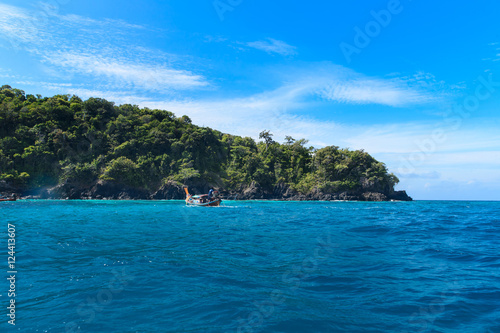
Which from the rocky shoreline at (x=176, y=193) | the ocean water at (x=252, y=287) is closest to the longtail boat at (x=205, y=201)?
the ocean water at (x=252, y=287)

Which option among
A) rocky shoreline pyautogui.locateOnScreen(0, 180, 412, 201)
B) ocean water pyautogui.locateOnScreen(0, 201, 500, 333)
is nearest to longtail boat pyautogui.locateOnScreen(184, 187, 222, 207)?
ocean water pyautogui.locateOnScreen(0, 201, 500, 333)

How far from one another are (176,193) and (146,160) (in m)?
13.5

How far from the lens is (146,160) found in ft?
252

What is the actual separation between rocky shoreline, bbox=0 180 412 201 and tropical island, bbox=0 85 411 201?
25 cm

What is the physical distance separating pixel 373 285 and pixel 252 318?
139 inches

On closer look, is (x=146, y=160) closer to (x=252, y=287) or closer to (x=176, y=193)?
(x=176, y=193)

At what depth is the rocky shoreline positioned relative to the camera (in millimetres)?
65688

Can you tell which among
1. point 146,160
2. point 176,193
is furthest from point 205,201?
point 146,160

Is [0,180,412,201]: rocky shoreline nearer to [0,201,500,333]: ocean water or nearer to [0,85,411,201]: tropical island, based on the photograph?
[0,85,411,201]: tropical island

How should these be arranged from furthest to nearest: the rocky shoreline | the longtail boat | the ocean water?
the rocky shoreline
the longtail boat
the ocean water

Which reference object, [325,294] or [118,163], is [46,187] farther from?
[325,294]

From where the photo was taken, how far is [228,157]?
95625 mm

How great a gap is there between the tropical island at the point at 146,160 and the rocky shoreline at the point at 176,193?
25 cm

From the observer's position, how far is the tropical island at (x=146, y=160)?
6738 centimetres
